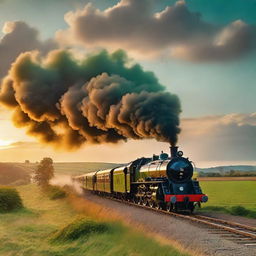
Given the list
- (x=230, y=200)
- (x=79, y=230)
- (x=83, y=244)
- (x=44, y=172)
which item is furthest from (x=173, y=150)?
(x=44, y=172)

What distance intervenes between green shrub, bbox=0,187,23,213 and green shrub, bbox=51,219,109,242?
13.0 m

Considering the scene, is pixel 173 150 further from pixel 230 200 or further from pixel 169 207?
pixel 230 200

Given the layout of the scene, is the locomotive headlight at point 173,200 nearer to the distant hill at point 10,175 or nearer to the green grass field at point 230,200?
the green grass field at point 230,200

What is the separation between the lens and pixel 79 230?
15.8 m

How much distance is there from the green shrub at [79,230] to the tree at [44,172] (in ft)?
152

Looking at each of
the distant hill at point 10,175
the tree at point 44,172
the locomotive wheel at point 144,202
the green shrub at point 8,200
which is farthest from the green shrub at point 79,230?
the distant hill at point 10,175

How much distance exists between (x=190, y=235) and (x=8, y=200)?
18.7 m

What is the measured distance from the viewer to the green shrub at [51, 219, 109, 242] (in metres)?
15.6

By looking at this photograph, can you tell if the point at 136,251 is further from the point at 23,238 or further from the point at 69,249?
the point at 23,238

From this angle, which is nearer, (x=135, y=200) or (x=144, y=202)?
(x=144, y=202)

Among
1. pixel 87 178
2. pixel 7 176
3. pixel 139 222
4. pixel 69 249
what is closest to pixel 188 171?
pixel 139 222

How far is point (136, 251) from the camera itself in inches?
478

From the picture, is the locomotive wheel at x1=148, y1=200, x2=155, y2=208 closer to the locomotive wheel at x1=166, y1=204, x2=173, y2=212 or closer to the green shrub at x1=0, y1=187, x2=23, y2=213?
the locomotive wheel at x1=166, y1=204, x2=173, y2=212

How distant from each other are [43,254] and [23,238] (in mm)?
3349
